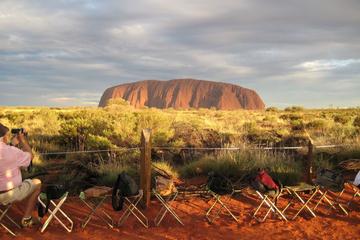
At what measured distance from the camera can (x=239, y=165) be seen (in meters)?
9.48

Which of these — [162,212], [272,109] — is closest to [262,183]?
[162,212]

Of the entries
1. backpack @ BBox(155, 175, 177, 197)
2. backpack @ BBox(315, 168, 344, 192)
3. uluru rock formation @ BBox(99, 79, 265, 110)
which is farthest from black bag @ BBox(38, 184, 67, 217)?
uluru rock formation @ BBox(99, 79, 265, 110)

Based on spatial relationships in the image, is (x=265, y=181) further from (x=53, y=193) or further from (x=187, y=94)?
(x=187, y=94)

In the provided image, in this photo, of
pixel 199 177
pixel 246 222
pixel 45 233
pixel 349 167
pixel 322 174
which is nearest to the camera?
pixel 45 233

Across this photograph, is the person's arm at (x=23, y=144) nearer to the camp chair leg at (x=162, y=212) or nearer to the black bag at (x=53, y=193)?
the black bag at (x=53, y=193)

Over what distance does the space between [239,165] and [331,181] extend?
8.93ft

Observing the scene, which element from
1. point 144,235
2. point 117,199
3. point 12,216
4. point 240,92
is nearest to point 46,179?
point 12,216

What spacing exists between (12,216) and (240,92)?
4225 inches

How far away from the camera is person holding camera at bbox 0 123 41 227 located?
5254 mm

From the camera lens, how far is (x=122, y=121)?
45.3 ft

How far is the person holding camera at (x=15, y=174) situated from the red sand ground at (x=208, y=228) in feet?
1.78

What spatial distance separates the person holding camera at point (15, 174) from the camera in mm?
5254

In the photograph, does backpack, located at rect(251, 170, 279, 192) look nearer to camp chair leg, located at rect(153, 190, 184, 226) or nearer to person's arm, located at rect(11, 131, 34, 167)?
camp chair leg, located at rect(153, 190, 184, 226)

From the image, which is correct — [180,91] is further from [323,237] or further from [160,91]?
[323,237]
